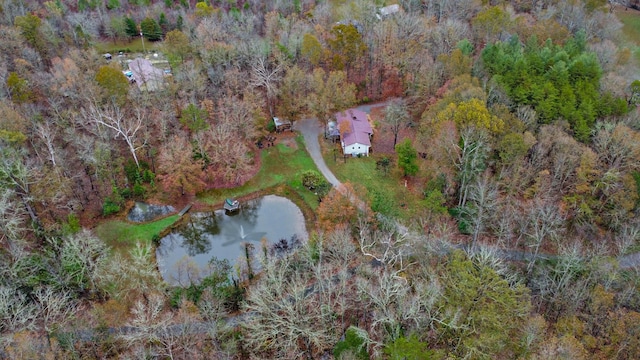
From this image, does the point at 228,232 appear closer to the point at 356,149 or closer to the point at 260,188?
the point at 260,188

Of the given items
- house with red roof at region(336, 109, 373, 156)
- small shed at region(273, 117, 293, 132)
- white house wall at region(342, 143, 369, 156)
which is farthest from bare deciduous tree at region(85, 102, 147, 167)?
white house wall at region(342, 143, 369, 156)

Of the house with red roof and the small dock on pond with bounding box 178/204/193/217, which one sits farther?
the house with red roof

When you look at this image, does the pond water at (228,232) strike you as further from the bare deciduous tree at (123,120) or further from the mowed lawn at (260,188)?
the bare deciduous tree at (123,120)

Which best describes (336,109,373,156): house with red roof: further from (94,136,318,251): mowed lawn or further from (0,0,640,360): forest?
Result: (94,136,318,251): mowed lawn

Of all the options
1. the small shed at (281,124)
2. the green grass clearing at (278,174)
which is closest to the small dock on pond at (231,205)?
the green grass clearing at (278,174)

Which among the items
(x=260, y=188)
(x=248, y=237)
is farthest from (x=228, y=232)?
(x=260, y=188)

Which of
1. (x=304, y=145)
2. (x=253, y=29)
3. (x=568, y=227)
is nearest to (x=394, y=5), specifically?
(x=253, y=29)
